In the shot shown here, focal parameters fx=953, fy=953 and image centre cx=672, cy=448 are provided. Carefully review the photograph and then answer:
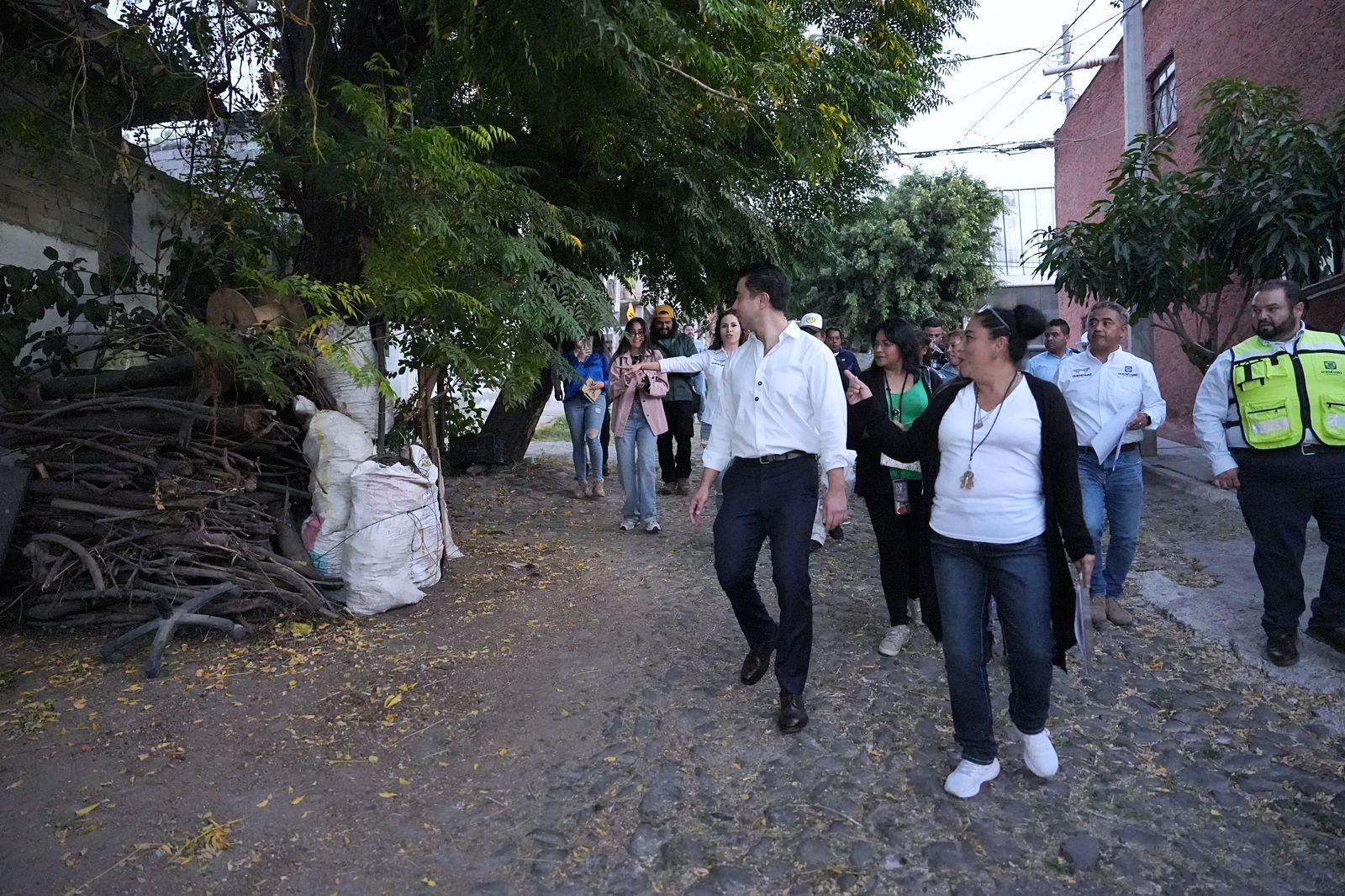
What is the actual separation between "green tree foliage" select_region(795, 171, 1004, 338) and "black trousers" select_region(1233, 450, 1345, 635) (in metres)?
17.8

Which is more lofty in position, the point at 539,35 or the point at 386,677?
the point at 539,35

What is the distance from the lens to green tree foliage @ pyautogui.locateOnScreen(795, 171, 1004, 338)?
2242 cm

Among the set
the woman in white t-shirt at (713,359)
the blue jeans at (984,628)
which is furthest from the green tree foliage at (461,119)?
→ the blue jeans at (984,628)

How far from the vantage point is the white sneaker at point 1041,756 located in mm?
3562

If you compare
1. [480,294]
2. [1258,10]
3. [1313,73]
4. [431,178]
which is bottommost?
[480,294]

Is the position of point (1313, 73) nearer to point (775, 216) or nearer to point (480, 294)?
point (775, 216)

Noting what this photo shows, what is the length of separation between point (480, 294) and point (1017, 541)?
3.74 metres

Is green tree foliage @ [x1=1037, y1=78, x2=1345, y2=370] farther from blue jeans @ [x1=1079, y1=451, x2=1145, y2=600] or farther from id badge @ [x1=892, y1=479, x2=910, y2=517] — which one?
id badge @ [x1=892, y1=479, x2=910, y2=517]

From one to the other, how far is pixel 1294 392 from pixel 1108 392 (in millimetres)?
882

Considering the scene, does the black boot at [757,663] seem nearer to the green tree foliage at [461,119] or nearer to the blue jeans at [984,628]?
the blue jeans at [984,628]

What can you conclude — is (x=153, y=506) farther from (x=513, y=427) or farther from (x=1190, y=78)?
(x=1190, y=78)

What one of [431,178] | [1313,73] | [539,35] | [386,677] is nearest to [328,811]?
[386,677]

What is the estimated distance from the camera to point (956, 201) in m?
22.4

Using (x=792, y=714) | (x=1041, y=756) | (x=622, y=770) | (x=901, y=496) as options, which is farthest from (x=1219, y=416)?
(x=622, y=770)
